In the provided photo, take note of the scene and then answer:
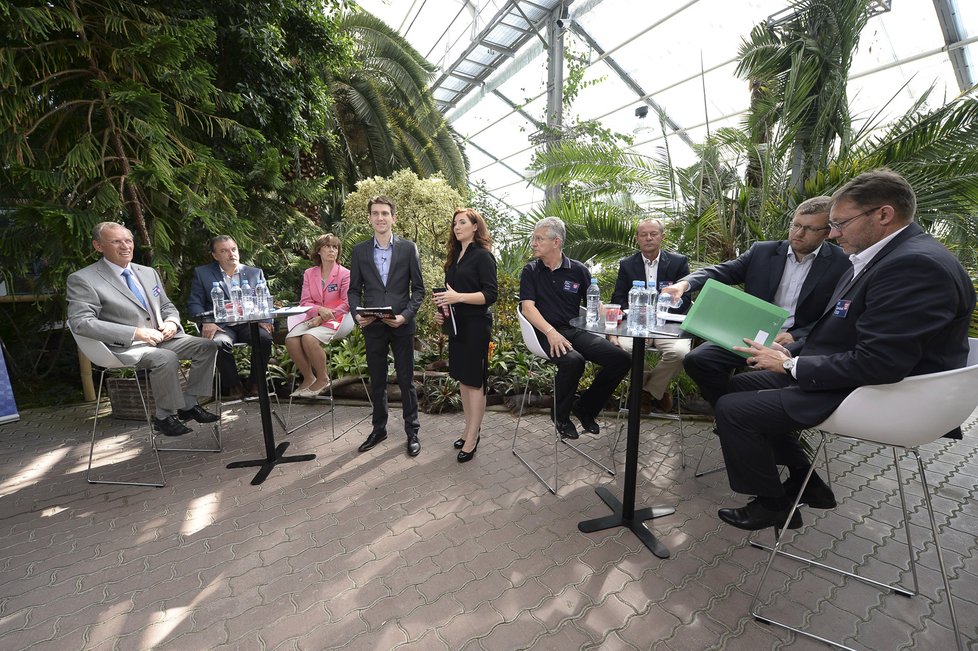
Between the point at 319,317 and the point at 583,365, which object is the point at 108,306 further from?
the point at 583,365

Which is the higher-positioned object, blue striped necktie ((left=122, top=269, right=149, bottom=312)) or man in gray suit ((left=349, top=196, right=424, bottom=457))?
blue striped necktie ((left=122, top=269, right=149, bottom=312))

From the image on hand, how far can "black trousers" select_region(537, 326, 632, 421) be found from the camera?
3.07 metres

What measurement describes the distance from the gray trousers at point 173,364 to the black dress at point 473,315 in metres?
2.07

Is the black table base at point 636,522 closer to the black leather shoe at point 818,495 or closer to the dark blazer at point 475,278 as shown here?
the black leather shoe at point 818,495

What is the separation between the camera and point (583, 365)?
10.2ft

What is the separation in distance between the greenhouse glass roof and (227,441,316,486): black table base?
4158 millimetres

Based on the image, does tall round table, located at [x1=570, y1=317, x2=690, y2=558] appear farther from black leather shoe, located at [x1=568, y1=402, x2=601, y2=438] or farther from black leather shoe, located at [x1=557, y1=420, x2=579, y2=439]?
black leather shoe, located at [x1=568, y1=402, x2=601, y2=438]

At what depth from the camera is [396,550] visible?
2.34 m

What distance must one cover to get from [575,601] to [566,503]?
81 centimetres

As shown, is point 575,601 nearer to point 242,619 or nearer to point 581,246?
point 242,619

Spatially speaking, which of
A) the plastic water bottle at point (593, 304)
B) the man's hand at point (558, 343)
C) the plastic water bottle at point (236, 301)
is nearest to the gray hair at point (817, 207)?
the plastic water bottle at point (593, 304)

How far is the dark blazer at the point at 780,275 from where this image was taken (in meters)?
2.83

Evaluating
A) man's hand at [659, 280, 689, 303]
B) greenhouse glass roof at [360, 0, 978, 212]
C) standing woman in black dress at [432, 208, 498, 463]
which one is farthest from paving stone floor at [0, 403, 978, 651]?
greenhouse glass roof at [360, 0, 978, 212]

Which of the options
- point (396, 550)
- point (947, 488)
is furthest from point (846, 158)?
point (396, 550)
